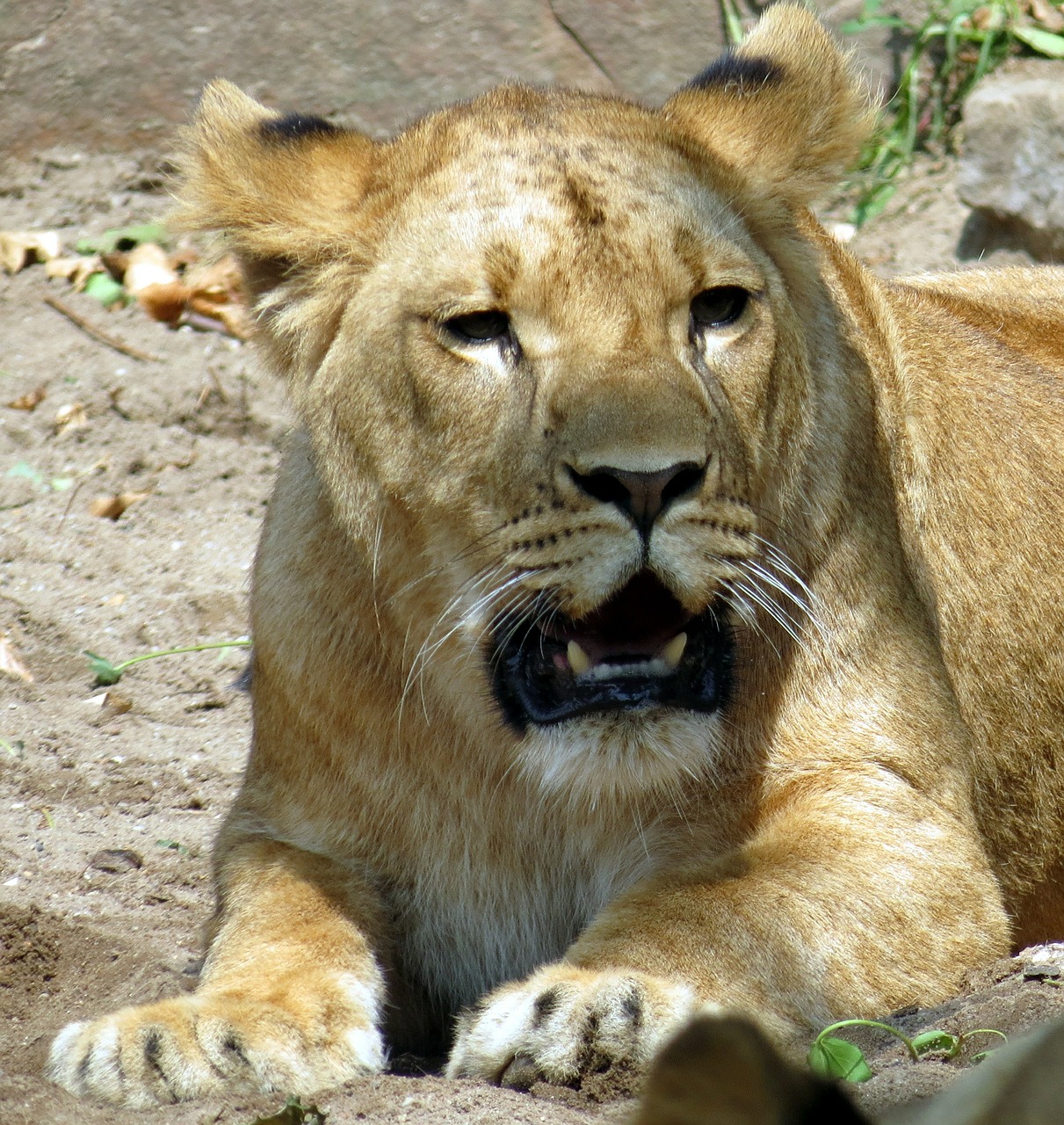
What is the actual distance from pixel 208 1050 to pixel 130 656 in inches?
103

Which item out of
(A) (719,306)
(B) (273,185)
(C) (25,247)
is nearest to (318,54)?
(C) (25,247)

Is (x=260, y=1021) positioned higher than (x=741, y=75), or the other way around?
(x=741, y=75)

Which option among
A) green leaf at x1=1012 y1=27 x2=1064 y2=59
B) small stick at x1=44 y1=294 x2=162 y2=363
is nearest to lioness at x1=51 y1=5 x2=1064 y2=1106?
small stick at x1=44 y1=294 x2=162 y2=363

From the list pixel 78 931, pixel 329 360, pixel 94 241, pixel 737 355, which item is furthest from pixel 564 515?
pixel 94 241

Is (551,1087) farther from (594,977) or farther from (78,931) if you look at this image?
(78,931)

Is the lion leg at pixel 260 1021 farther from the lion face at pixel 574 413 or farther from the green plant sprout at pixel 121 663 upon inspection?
the green plant sprout at pixel 121 663

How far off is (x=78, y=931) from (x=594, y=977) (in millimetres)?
1367

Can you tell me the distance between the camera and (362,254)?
3.30 metres

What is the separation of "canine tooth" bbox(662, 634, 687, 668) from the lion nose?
11.4 inches

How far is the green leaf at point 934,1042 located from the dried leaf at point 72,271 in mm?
5286

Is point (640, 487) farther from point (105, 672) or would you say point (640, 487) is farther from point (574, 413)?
point (105, 672)

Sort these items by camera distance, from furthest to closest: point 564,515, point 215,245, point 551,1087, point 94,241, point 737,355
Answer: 1. point 94,241
2. point 215,245
3. point 737,355
4. point 564,515
5. point 551,1087

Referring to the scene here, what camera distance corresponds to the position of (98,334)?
6680 millimetres

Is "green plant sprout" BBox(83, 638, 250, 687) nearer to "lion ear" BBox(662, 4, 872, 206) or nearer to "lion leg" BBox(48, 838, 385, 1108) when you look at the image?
"lion leg" BBox(48, 838, 385, 1108)
